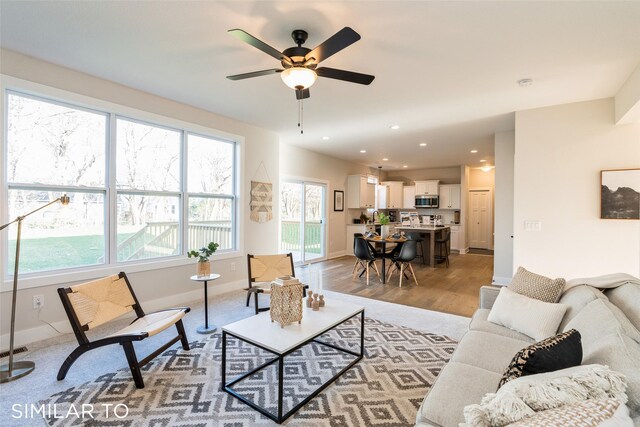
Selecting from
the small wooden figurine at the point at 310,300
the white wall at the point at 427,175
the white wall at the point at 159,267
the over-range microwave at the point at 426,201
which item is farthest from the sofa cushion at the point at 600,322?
the white wall at the point at 427,175

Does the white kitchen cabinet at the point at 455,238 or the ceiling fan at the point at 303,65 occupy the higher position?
the ceiling fan at the point at 303,65

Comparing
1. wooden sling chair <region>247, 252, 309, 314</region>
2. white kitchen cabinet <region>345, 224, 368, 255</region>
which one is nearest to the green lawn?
wooden sling chair <region>247, 252, 309, 314</region>

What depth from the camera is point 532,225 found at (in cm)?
398

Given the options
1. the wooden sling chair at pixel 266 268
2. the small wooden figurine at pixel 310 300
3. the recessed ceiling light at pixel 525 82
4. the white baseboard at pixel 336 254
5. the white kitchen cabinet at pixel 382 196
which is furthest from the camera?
the white kitchen cabinet at pixel 382 196

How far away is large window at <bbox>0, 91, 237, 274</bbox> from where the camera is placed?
2.85 m

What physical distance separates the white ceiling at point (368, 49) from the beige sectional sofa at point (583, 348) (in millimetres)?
1919

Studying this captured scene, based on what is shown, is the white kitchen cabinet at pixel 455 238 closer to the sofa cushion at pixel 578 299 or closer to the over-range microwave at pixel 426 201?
the over-range microwave at pixel 426 201

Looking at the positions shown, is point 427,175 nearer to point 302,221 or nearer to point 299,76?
point 302,221

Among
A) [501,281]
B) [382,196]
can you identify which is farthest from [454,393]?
[382,196]

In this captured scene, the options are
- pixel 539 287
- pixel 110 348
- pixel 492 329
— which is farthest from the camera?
pixel 110 348

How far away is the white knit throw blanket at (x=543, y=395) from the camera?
3.00 ft

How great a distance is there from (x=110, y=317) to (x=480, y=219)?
10.0 m

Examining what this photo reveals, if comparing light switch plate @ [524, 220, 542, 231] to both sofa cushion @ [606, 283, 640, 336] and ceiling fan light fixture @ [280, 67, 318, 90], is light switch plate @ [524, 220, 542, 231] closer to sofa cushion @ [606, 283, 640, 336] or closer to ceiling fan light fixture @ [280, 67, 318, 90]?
sofa cushion @ [606, 283, 640, 336]

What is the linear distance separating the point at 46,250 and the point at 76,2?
2.35 metres
